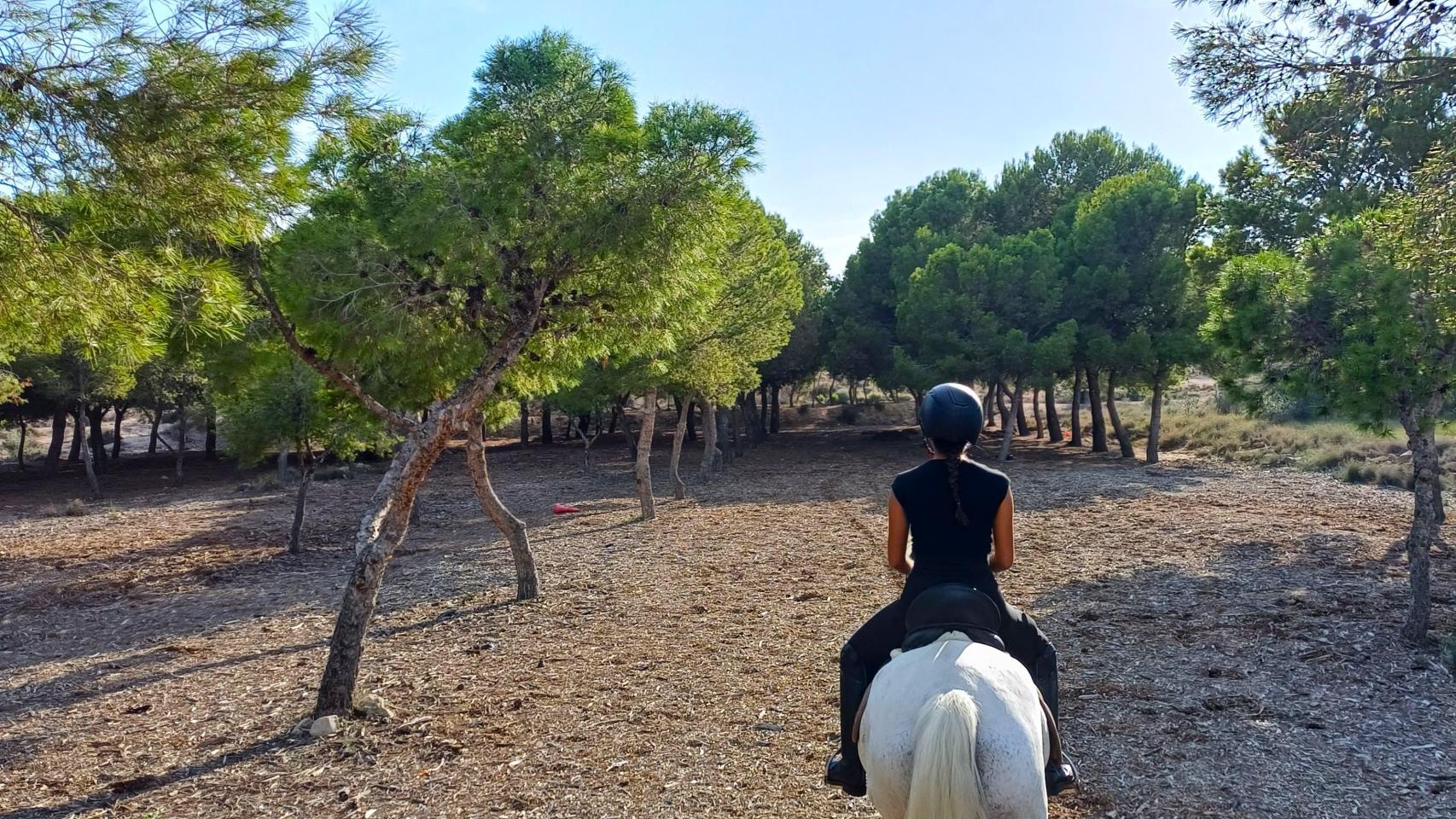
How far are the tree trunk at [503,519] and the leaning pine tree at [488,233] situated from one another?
1923 millimetres

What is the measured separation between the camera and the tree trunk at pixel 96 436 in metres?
27.5

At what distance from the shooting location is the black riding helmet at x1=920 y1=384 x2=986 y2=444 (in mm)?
3158

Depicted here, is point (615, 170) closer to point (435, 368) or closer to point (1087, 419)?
point (435, 368)

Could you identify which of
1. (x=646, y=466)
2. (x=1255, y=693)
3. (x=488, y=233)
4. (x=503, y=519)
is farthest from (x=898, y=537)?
(x=646, y=466)

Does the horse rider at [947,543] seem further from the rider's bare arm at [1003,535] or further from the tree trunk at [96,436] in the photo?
the tree trunk at [96,436]

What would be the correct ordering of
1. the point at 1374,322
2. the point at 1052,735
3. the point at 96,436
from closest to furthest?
the point at 1052,735
the point at 1374,322
the point at 96,436

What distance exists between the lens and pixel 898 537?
347 cm

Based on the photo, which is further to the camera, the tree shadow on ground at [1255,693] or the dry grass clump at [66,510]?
the dry grass clump at [66,510]

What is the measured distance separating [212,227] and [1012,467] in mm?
22475

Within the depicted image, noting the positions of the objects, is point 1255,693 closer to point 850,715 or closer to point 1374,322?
point 1374,322

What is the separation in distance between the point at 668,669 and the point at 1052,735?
4.36 meters

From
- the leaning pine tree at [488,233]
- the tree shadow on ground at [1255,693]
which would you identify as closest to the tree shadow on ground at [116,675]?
the leaning pine tree at [488,233]

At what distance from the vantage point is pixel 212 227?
4.30 m

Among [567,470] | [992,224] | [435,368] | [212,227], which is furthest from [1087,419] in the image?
[212,227]
